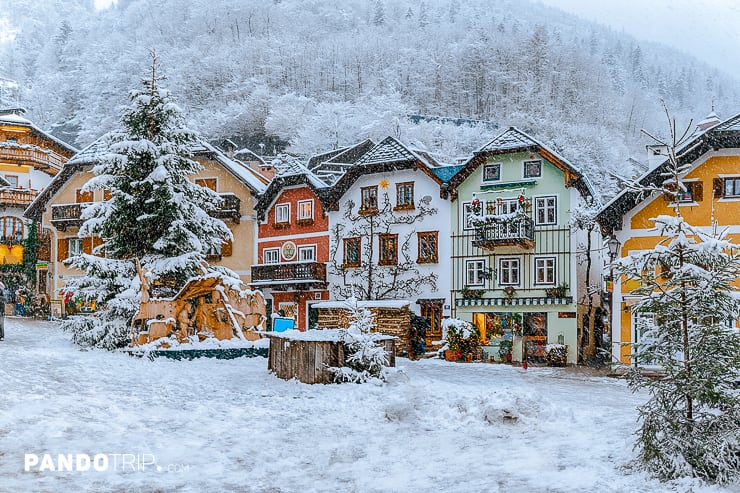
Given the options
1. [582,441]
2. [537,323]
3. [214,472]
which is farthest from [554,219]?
[214,472]

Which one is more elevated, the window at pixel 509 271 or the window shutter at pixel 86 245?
the window shutter at pixel 86 245

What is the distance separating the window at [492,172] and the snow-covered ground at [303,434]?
15.8m

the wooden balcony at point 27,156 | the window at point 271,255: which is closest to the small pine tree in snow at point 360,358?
the window at point 271,255

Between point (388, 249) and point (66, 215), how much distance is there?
1949cm

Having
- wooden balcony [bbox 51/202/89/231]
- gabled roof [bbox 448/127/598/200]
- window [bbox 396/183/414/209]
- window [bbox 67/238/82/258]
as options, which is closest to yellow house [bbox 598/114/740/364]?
gabled roof [bbox 448/127/598/200]

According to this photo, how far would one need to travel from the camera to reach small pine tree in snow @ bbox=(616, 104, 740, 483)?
33.0ft

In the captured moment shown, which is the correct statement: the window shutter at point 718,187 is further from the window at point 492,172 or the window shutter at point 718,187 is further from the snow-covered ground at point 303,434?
the snow-covered ground at point 303,434

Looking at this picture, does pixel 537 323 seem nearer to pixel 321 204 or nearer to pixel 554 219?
pixel 554 219

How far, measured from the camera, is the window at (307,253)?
38.6 metres

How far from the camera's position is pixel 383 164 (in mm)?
36406

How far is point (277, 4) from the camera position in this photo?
154 m

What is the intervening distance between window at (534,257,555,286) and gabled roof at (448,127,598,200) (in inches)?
131

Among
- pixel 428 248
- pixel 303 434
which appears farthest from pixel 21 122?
pixel 303 434

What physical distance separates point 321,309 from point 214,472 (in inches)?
926
